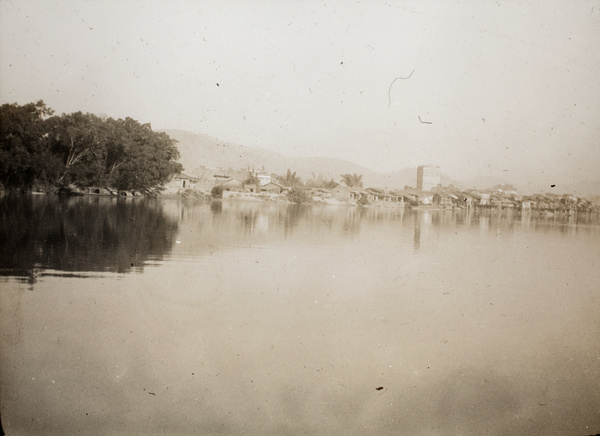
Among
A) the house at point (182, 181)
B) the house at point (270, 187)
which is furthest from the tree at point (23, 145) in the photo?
the house at point (270, 187)

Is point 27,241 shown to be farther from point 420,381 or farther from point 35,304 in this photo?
point 420,381

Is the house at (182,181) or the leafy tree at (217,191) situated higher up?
the house at (182,181)

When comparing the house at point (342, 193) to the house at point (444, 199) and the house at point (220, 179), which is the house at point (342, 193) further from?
the house at point (220, 179)

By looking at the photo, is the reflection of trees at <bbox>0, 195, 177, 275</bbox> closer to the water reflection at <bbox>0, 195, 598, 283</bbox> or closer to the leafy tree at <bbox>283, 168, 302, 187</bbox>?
the water reflection at <bbox>0, 195, 598, 283</bbox>

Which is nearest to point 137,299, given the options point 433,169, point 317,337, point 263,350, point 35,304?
point 35,304

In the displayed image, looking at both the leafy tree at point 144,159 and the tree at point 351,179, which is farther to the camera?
the tree at point 351,179

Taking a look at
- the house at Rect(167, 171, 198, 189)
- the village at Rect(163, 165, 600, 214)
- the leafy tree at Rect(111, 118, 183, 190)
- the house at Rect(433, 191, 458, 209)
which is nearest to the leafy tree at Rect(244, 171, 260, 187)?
the village at Rect(163, 165, 600, 214)
